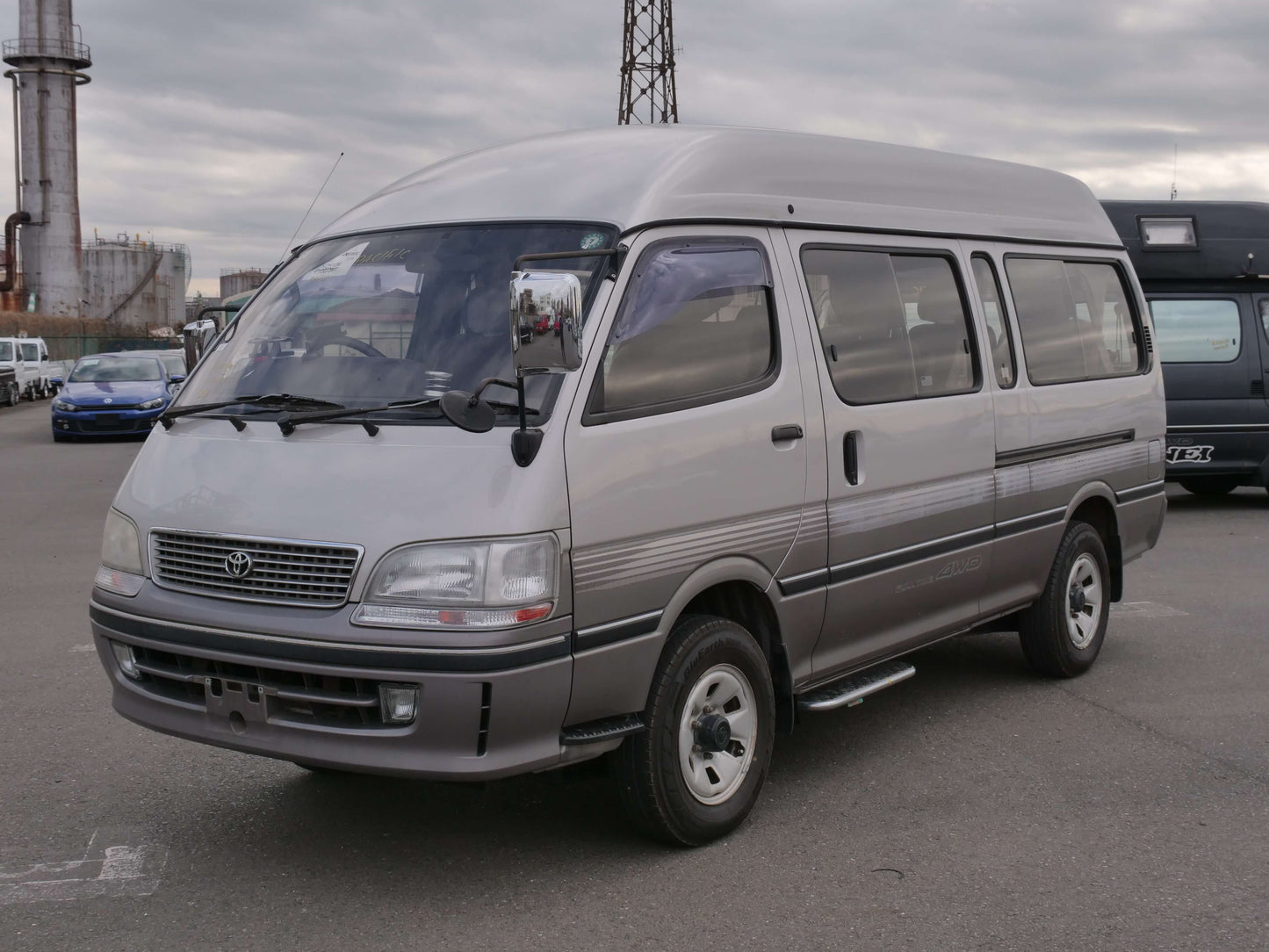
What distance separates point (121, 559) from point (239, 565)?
0.64 metres

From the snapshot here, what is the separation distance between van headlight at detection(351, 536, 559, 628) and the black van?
34.3 feet

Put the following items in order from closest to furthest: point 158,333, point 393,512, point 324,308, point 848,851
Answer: point 393,512
point 848,851
point 324,308
point 158,333

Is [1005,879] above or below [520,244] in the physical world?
below

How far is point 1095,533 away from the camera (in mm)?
7180

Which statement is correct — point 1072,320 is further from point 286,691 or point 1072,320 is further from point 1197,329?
point 1197,329

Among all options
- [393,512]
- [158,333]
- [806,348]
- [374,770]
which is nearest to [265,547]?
[393,512]

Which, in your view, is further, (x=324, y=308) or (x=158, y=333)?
(x=158, y=333)

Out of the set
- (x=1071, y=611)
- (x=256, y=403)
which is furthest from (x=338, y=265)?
(x=1071, y=611)

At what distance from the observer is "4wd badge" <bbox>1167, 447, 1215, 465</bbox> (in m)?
13.2

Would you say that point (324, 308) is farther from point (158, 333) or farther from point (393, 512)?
point (158, 333)

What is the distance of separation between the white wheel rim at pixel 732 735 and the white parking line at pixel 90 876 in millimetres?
1735

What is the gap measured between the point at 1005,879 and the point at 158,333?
82214mm

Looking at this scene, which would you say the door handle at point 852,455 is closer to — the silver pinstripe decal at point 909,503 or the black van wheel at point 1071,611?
the silver pinstripe decal at point 909,503

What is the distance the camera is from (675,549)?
454 centimetres
